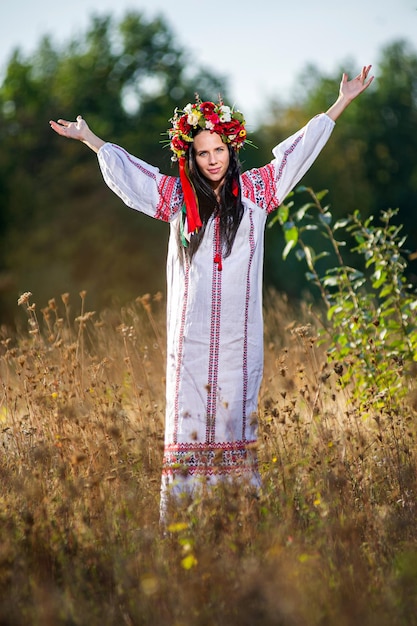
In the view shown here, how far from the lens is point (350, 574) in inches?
119

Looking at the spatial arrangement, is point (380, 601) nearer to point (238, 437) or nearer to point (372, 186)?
point (238, 437)

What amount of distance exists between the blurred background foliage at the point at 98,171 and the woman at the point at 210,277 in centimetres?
1317

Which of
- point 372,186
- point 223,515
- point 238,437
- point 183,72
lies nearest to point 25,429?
point 238,437

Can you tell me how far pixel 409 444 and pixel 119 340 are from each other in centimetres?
256

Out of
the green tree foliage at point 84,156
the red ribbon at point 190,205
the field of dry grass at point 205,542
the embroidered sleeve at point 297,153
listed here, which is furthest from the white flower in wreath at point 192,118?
the green tree foliage at point 84,156

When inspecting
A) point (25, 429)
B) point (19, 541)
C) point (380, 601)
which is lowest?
point (380, 601)

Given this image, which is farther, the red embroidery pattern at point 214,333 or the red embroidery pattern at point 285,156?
the red embroidery pattern at point 285,156

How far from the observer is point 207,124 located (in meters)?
4.13

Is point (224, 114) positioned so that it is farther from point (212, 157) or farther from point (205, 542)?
point (205, 542)

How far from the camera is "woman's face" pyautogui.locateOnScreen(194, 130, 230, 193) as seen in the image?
4.11 meters

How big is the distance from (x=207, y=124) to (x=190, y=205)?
15.7 inches

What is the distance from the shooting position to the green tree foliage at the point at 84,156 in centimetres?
1894

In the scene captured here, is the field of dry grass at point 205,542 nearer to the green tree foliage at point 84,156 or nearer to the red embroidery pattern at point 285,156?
the red embroidery pattern at point 285,156

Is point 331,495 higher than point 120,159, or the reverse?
point 120,159
